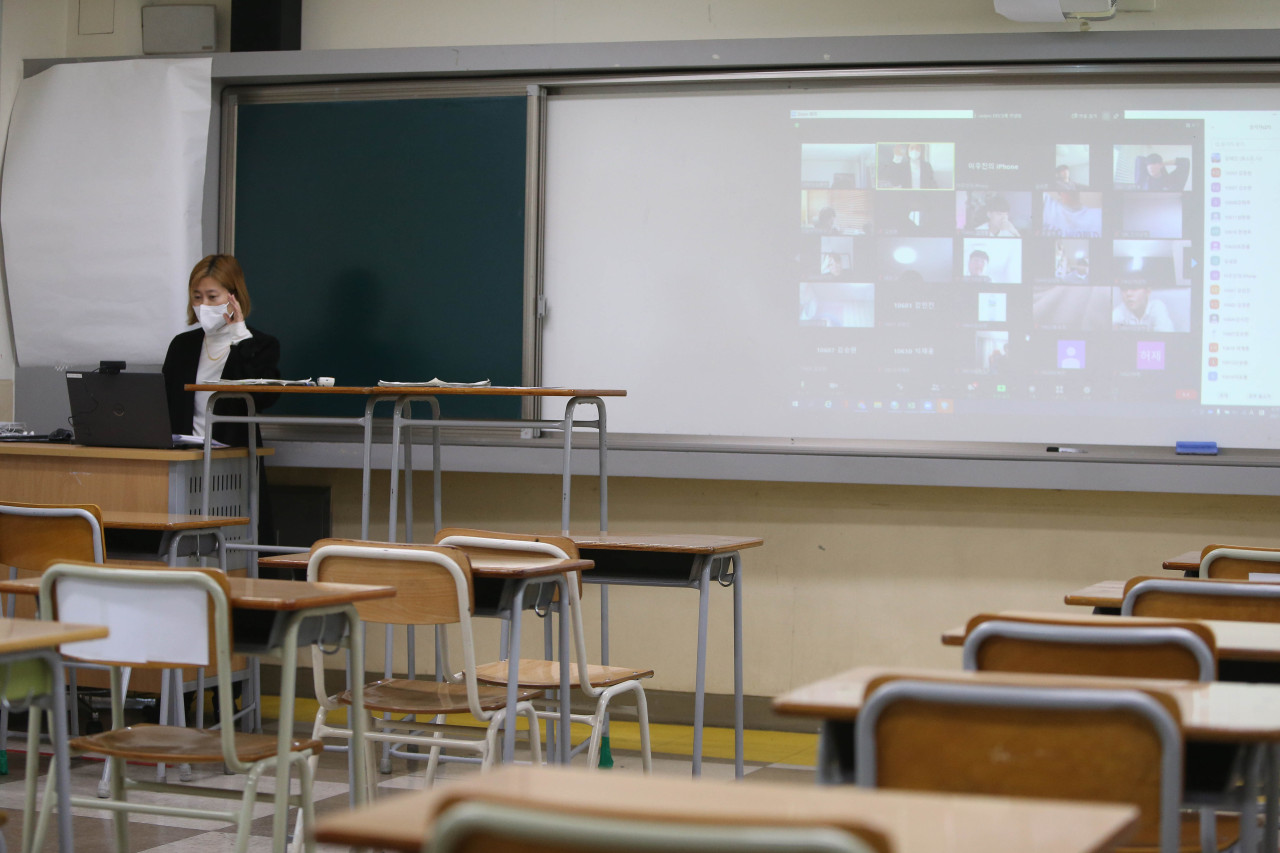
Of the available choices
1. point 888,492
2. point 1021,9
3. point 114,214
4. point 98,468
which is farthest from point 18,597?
point 1021,9

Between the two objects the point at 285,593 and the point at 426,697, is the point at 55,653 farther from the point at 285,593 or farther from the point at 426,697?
the point at 426,697

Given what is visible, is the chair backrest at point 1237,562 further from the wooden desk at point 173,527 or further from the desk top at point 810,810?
the wooden desk at point 173,527

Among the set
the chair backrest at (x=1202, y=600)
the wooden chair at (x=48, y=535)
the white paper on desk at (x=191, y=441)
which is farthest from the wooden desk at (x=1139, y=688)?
the white paper on desk at (x=191, y=441)

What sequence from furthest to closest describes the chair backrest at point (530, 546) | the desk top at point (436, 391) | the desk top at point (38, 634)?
the desk top at point (436, 391), the chair backrest at point (530, 546), the desk top at point (38, 634)

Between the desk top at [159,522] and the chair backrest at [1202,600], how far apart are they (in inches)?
97.3

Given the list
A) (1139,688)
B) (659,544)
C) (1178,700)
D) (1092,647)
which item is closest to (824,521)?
(659,544)

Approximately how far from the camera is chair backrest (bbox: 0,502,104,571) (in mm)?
3400

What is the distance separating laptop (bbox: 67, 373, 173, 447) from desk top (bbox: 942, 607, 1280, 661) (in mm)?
3043

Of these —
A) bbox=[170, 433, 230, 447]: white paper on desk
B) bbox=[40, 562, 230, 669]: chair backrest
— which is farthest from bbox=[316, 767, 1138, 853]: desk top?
bbox=[170, 433, 230, 447]: white paper on desk

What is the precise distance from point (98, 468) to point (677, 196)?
88.1 inches

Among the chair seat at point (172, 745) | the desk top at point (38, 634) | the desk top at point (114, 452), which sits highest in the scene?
the desk top at point (114, 452)

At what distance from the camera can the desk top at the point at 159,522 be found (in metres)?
3.61

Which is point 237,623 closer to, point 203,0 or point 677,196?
point 677,196

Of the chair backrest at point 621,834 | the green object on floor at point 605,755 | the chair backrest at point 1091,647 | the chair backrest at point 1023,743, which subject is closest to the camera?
the chair backrest at point 621,834
